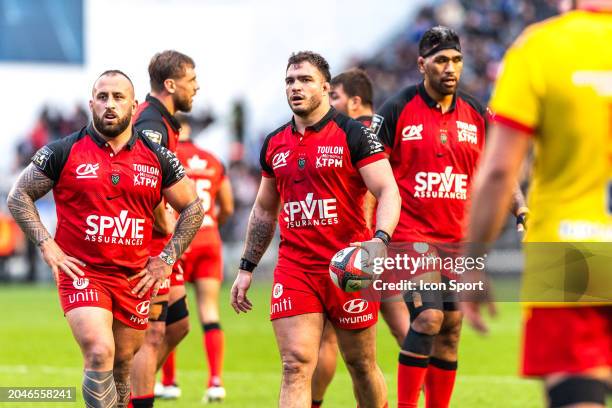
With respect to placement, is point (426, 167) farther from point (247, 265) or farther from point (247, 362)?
point (247, 362)

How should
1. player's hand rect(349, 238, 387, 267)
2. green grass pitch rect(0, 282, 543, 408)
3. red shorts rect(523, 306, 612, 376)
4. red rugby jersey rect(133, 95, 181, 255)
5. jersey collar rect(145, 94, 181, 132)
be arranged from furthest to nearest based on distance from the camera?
green grass pitch rect(0, 282, 543, 408) < jersey collar rect(145, 94, 181, 132) < red rugby jersey rect(133, 95, 181, 255) < player's hand rect(349, 238, 387, 267) < red shorts rect(523, 306, 612, 376)

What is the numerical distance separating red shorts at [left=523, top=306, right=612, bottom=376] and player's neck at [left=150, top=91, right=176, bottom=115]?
5525 mm

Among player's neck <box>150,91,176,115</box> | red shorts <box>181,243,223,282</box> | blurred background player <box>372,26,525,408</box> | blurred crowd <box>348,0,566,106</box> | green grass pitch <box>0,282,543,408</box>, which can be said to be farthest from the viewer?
blurred crowd <box>348,0,566,106</box>

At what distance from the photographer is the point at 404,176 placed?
8578mm

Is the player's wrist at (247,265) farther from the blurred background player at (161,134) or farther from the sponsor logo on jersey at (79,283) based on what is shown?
the sponsor logo on jersey at (79,283)

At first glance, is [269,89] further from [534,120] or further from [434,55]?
[534,120]

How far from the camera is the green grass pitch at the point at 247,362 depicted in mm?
10977

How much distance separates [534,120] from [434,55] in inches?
177

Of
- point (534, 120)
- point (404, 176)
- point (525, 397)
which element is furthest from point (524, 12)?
point (534, 120)

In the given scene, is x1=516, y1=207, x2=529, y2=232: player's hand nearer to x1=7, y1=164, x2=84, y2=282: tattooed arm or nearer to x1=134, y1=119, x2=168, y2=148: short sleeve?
x1=134, y1=119, x2=168, y2=148: short sleeve

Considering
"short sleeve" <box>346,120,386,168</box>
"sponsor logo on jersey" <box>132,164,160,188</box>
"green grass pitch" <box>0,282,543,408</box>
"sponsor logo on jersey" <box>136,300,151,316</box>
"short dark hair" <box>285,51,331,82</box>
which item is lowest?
"green grass pitch" <box>0,282,543,408</box>

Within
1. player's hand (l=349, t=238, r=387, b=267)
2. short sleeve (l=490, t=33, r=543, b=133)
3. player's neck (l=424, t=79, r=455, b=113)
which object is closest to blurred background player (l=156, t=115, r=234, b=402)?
player's neck (l=424, t=79, r=455, b=113)

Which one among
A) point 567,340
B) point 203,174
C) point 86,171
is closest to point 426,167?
point 86,171

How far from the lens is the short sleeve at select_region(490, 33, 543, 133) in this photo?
420cm
